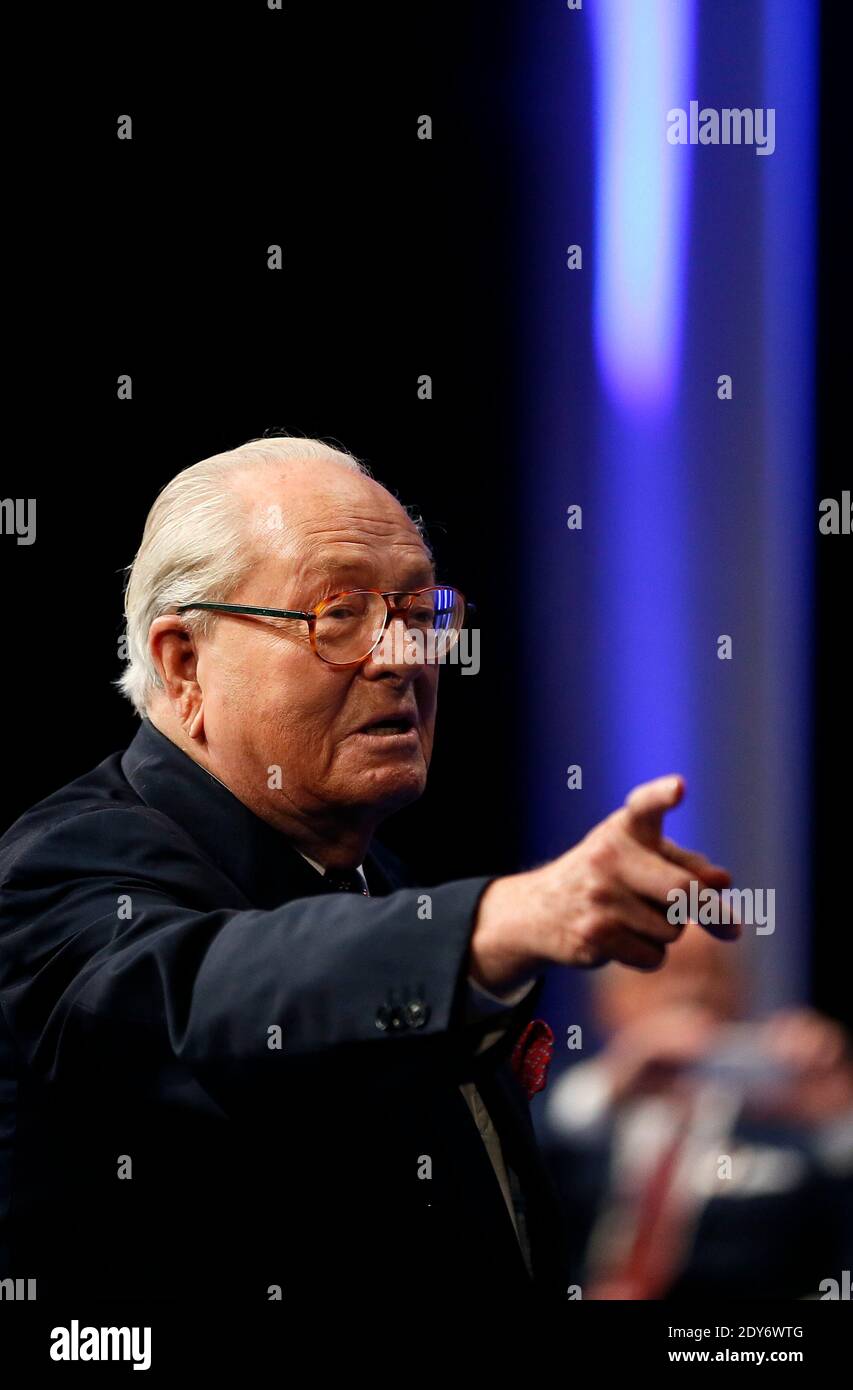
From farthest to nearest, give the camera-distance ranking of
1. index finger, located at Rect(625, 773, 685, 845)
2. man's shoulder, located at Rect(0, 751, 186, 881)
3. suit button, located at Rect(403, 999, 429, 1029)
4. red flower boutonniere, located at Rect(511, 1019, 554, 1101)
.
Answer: red flower boutonniere, located at Rect(511, 1019, 554, 1101) < man's shoulder, located at Rect(0, 751, 186, 881) < suit button, located at Rect(403, 999, 429, 1029) < index finger, located at Rect(625, 773, 685, 845)

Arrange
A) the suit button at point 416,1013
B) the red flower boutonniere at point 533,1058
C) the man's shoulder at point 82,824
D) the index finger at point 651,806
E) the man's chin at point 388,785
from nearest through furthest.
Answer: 1. the index finger at point 651,806
2. the suit button at point 416,1013
3. the man's shoulder at point 82,824
4. the man's chin at point 388,785
5. the red flower boutonniere at point 533,1058

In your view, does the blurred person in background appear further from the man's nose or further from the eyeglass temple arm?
the eyeglass temple arm

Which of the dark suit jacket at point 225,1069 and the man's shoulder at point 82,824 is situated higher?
the man's shoulder at point 82,824

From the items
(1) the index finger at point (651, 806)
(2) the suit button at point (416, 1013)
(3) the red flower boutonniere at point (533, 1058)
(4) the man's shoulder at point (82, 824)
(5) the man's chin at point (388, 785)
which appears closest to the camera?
(1) the index finger at point (651, 806)

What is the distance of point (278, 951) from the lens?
123cm

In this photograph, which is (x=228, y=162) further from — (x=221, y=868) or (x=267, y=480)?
(x=221, y=868)

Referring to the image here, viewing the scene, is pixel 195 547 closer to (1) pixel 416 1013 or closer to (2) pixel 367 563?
(2) pixel 367 563

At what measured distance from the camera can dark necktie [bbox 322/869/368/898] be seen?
185cm

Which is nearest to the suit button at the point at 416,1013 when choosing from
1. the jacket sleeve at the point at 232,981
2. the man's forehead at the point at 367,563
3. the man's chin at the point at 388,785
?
the jacket sleeve at the point at 232,981

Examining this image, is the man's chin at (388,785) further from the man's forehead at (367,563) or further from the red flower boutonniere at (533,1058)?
the red flower boutonniere at (533,1058)

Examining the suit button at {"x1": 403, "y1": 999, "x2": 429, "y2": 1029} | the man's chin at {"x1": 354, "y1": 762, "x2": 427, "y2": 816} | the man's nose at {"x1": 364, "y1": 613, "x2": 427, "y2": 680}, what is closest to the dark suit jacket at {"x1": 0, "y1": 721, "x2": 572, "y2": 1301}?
the suit button at {"x1": 403, "y1": 999, "x2": 429, "y2": 1029}

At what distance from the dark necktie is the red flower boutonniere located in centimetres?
30

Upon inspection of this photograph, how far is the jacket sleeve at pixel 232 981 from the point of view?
3.87 feet
